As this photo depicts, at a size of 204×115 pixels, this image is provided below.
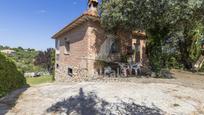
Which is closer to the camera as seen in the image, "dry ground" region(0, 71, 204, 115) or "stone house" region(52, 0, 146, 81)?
"dry ground" region(0, 71, 204, 115)

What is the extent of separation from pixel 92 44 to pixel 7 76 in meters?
8.51

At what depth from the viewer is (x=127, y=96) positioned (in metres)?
7.87

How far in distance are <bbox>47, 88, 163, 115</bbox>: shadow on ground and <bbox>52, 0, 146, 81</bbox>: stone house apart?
918cm

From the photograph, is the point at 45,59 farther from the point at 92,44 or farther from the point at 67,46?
the point at 92,44

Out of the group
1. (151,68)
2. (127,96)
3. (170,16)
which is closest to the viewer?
(127,96)

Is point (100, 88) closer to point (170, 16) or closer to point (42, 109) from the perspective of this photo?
point (42, 109)

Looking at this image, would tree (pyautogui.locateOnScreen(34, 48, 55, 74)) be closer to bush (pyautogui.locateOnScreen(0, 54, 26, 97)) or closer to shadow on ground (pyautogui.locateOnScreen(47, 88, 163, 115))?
bush (pyautogui.locateOnScreen(0, 54, 26, 97))

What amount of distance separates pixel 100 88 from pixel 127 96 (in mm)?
1636

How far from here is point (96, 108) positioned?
6602 millimetres

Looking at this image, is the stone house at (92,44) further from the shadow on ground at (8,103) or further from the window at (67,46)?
the shadow on ground at (8,103)

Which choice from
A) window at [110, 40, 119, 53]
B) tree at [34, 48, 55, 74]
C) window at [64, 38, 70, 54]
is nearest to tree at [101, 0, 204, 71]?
window at [110, 40, 119, 53]

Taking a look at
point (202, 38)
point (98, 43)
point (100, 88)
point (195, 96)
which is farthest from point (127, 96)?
point (202, 38)

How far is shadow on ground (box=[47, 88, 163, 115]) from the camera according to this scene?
20.7 ft

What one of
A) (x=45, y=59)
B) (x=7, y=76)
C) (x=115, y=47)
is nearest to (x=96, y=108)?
(x=7, y=76)
